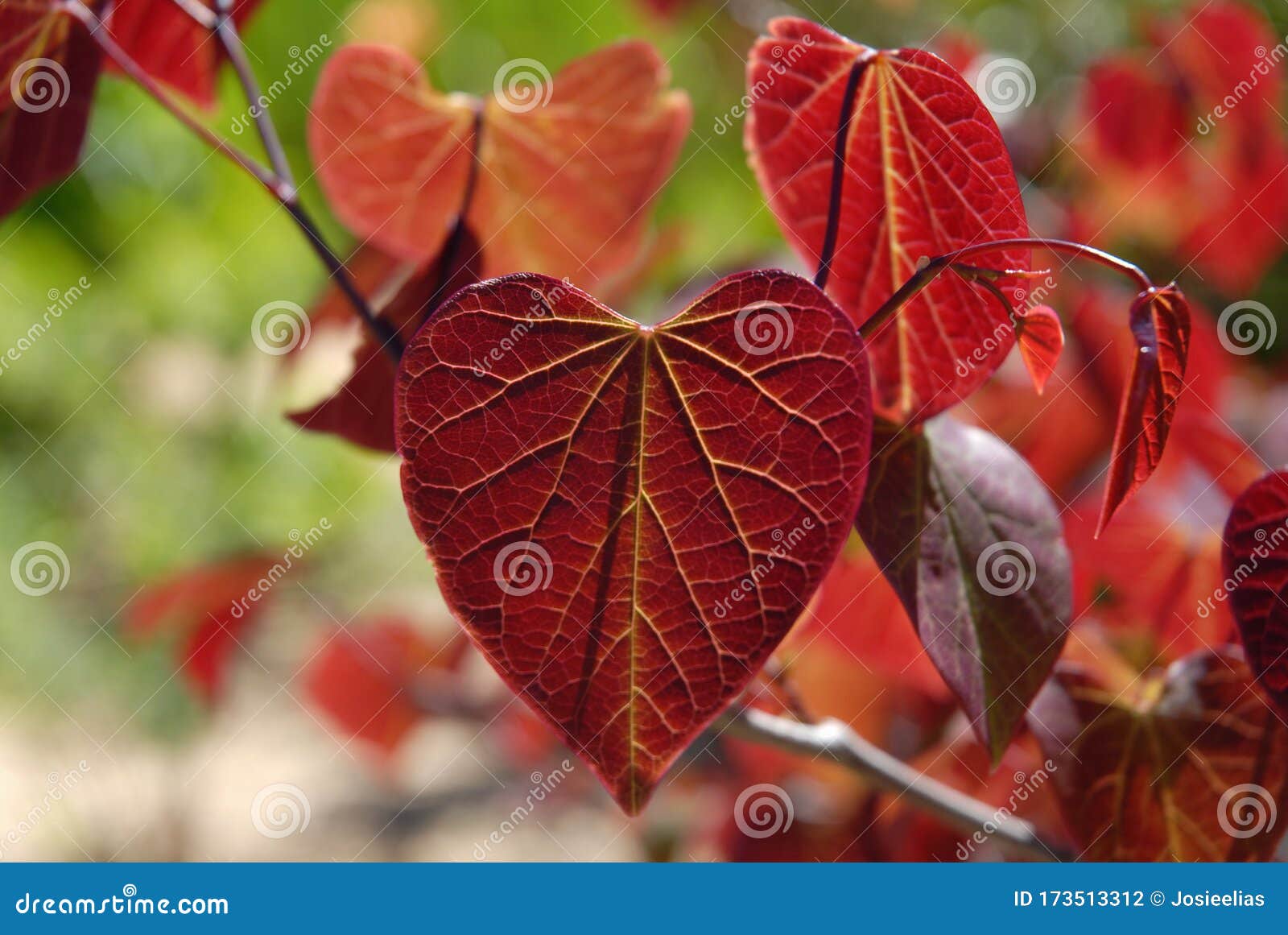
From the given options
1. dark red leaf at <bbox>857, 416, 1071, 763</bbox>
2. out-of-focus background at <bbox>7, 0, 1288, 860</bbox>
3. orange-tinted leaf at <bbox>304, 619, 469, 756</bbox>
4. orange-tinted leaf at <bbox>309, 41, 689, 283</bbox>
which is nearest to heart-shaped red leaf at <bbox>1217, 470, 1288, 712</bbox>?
dark red leaf at <bbox>857, 416, 1071, 763</bbox>

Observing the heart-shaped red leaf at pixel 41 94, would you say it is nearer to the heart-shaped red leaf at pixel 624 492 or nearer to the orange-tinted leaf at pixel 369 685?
the heart-shaped red leaf at pixel 624 492

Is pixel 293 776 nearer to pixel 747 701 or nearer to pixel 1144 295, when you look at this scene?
pixel 747 701

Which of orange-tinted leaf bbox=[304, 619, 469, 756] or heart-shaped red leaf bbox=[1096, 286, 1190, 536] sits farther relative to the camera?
orange-tinted leaf bbox=[304, 619, 469, 756]

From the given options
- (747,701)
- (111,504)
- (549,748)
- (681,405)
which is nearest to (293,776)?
(111,504)

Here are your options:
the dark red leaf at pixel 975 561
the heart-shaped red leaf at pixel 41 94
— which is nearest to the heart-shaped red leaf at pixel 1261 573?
the dark red leaf at pixel 975 561

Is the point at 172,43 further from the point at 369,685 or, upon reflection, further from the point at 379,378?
the point at 369,685

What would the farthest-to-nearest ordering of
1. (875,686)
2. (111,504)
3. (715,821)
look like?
(111,504) < (715,821) < (875,686)

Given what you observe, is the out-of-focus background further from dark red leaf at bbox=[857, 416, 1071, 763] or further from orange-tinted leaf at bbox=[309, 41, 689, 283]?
dark red leaf at bbox=[857, 416, 1071, 763]
